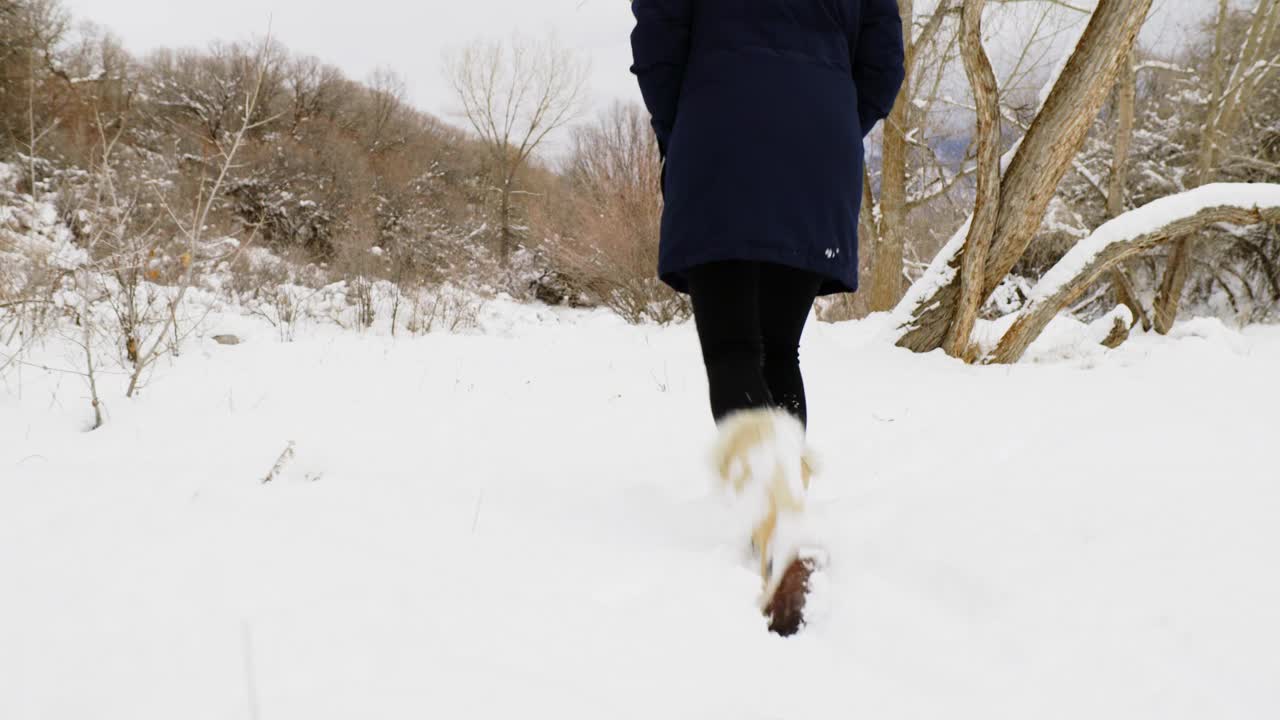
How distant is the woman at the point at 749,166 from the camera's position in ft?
3.29

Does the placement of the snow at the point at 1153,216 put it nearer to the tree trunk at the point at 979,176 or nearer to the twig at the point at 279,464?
the tree trunk at the point at 979,176

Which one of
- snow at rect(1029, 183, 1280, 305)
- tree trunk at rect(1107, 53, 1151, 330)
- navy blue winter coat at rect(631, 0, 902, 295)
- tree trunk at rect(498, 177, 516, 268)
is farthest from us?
tree trunk at rect(498, 177, 516, 268)

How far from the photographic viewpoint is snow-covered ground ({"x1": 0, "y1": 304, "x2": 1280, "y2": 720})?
0.71 metres

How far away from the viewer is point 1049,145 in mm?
2748

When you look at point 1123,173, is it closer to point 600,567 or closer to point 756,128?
point 756,128

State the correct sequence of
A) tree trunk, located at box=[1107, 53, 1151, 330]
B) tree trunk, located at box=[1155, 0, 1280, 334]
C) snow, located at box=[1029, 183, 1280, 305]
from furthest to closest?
tree trunk, located at box=[1155, 0, 1280, 334]
tree trunk, located at box=[1107, 53, 1151, 330]
snow, located at box=[1029, 183, 1280, 305]

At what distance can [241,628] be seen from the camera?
0.76 metres

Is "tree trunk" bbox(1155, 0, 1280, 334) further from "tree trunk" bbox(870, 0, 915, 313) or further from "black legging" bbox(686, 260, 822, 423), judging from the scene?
"black legging" bbox(686, 260, 822, 423)

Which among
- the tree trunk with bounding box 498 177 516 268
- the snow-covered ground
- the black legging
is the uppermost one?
the tree trunk with bounding box 498 177 516 268

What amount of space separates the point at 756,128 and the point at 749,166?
69mm

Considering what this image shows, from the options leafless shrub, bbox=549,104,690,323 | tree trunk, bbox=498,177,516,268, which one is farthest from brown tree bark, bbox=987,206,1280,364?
tree trunk, bbox=498,177,516,268

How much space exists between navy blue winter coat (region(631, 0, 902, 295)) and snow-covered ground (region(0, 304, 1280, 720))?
591 millimetres

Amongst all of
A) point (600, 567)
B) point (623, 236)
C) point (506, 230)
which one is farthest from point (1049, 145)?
point (506, 230)

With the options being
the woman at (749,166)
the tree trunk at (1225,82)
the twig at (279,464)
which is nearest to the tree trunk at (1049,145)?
the woman at (749,166)
